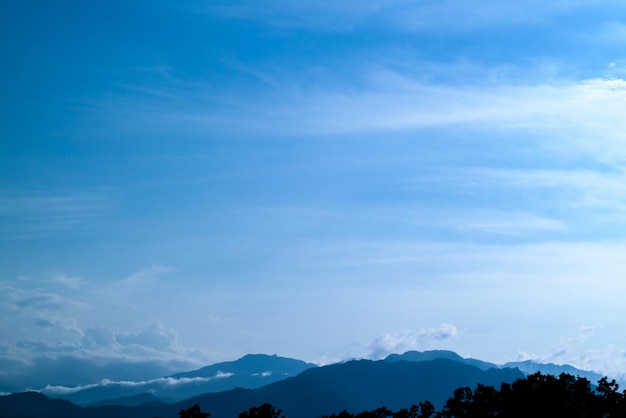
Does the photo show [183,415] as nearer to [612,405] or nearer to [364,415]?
[364,415]

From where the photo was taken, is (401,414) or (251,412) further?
(401,414)

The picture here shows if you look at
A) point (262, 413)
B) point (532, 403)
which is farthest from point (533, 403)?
point (262, 413)

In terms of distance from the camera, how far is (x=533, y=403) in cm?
9025

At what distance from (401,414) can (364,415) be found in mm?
6629

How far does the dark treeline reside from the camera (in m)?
88.1

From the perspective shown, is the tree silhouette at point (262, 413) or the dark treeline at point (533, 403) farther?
the tree silhouette at point (262, 413)

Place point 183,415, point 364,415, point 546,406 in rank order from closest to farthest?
point 183,415, point 546,406, point 364,415

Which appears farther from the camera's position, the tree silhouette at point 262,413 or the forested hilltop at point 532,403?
the tree silhouette at point 262,413

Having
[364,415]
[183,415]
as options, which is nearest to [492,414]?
[364,415]

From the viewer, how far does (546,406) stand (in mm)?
88438

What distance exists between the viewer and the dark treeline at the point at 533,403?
88062 millimetres

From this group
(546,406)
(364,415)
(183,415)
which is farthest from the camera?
(364,415)

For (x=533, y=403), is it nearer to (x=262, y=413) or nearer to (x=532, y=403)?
(x=532, y=403)

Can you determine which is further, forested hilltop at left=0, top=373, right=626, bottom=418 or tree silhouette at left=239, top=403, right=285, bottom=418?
tree silhouette at left=239, top=403, right=285, bottom=418
